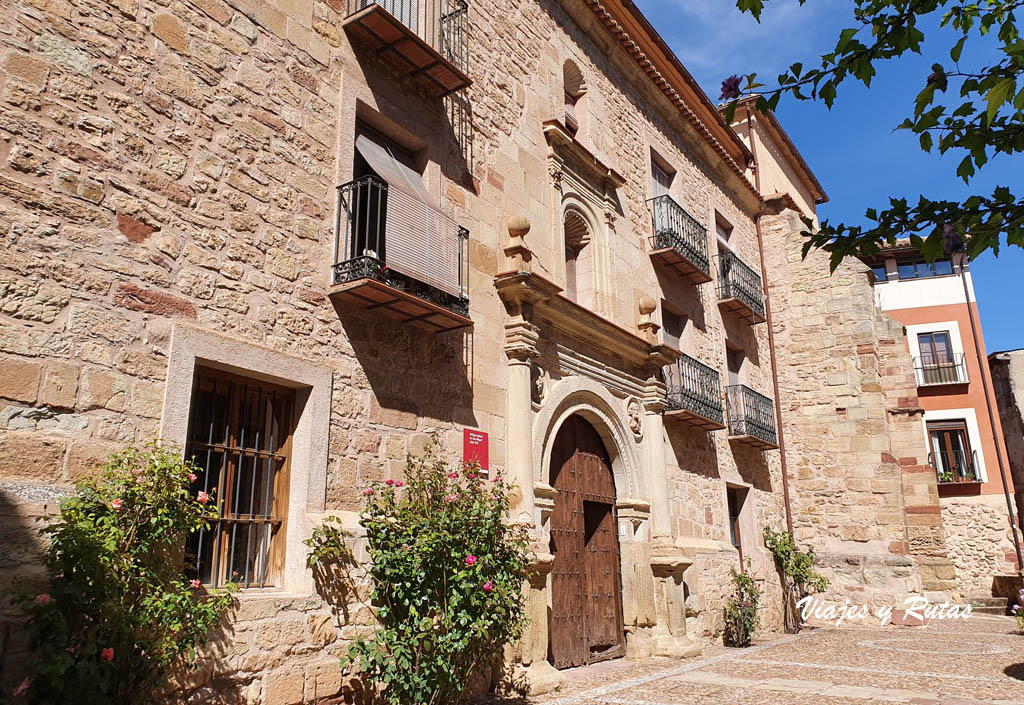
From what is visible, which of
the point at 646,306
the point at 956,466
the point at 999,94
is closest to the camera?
the point at 999,94

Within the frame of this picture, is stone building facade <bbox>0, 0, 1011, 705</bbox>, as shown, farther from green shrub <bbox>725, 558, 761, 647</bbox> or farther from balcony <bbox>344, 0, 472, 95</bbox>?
green shrub <bbox>725, 558, 761, 647</bbox>

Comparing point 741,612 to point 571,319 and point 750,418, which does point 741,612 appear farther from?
point 571,319

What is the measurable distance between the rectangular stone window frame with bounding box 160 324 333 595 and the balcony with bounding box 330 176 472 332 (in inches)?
30.7

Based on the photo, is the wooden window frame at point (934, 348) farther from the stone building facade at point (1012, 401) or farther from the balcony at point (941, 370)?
the stone building facade at point (1012, 401)

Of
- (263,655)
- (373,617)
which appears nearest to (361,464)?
(373,617)

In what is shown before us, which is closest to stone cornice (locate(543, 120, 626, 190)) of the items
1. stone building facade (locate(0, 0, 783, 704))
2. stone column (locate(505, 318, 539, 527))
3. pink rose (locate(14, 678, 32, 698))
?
stone building facade (locate(0, 0, 783, 704))

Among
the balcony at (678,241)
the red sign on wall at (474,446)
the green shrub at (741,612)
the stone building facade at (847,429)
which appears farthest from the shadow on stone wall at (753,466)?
the red sign on wall at (474,446)

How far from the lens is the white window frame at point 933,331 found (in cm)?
2466

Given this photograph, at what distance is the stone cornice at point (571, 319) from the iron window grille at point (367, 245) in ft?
3.60

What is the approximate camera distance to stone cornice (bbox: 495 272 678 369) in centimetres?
806

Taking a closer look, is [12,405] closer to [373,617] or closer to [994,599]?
[373,617]

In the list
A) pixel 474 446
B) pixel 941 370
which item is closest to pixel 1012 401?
pixel 941 370

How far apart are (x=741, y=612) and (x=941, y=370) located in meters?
17.2

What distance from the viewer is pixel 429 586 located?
19.3 feet
